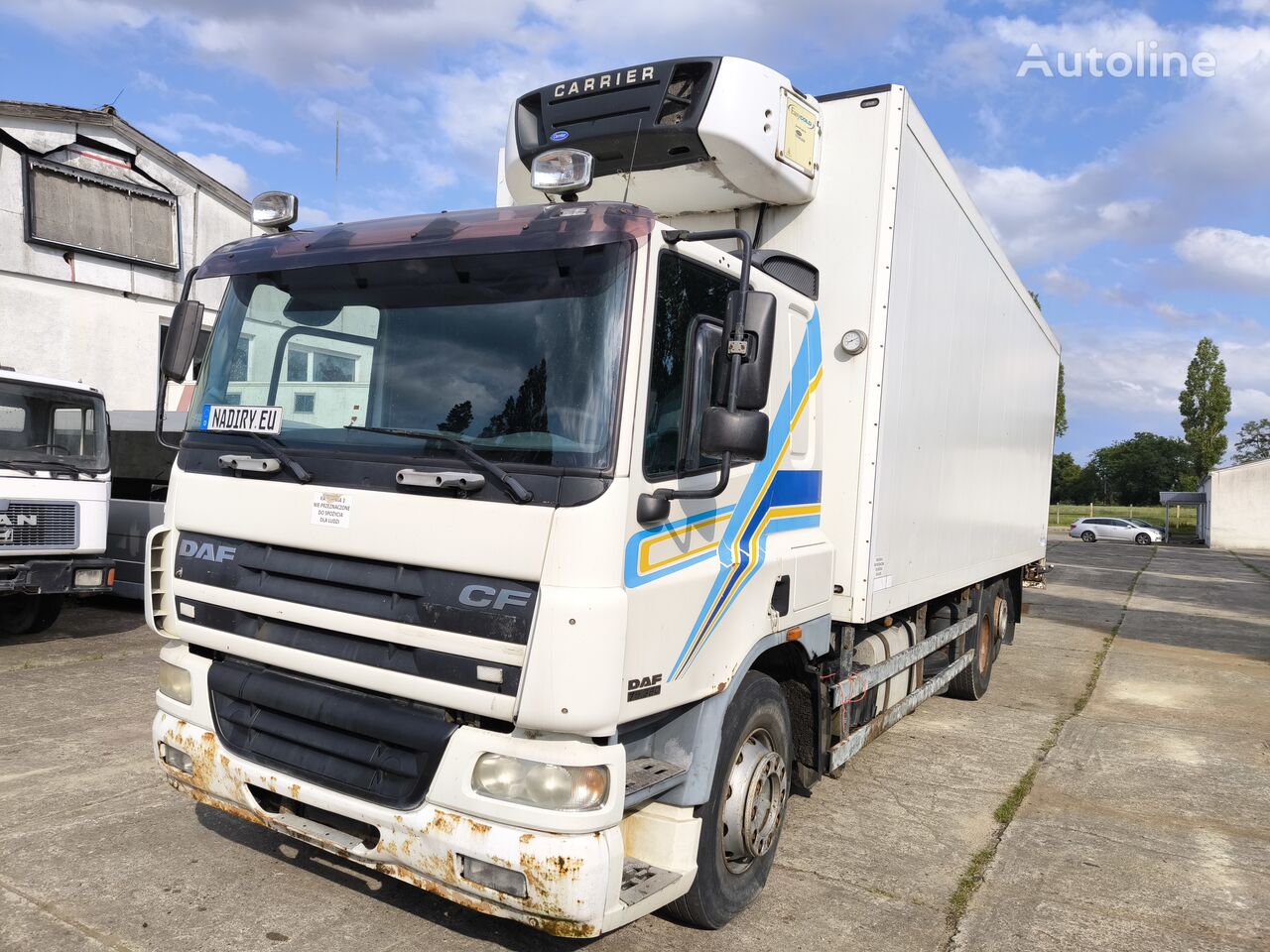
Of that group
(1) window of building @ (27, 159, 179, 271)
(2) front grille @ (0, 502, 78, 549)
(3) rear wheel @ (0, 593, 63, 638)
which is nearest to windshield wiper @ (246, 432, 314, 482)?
(2) front grille @ (0, 502, 78, 549)

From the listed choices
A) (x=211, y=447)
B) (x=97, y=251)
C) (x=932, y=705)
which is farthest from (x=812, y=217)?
(x=97, y=251)

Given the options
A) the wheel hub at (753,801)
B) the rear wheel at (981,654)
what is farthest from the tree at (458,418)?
the rear wheel at (981,654)

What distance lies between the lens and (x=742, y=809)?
142 inches

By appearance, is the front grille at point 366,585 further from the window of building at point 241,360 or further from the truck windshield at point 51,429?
the truck windshield at point 51,429

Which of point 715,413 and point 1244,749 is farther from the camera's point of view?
point 1244,749

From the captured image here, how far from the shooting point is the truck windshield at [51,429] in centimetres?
849

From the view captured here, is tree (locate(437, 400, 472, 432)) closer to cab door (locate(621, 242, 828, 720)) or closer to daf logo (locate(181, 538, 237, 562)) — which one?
cab door (locate(621, 242, 828, 720))

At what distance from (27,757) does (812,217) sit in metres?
5.15

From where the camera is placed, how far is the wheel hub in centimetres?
361

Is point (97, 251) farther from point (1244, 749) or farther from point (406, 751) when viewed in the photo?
point (1244, 749)

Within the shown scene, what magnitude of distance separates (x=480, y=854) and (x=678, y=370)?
1.60 meters

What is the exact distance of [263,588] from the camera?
133 inches

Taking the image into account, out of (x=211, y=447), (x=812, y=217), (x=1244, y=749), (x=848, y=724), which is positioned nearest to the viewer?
(x=211, y=447)

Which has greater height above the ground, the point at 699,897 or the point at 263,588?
the point at 263,588
